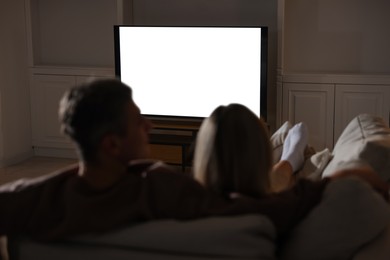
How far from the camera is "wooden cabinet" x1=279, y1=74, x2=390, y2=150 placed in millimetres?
4898

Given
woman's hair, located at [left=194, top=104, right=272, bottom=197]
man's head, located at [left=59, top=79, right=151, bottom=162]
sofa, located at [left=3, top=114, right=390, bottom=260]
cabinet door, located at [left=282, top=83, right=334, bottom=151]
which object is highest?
man's head, located at [left=59, top=79, right=151, bottom=162]

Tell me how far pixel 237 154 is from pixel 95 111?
0.37 meters

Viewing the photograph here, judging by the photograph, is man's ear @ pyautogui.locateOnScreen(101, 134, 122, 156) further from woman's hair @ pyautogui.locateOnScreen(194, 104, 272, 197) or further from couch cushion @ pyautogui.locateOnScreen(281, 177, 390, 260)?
couch cushion @ pyautogui.locateOnScreen(281, 177, 390, 260)

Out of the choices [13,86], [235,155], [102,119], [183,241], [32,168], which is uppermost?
[102,119]

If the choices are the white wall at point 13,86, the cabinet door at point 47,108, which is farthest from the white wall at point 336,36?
the white wall at point 13,86

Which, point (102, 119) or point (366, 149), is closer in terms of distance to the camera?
point (102, 119)

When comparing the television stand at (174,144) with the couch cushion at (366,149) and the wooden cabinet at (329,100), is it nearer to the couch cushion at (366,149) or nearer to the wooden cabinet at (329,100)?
the wooden cabinet at (329,100)

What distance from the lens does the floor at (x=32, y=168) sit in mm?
5230

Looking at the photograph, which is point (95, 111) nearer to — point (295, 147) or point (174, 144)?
point (295, 147)

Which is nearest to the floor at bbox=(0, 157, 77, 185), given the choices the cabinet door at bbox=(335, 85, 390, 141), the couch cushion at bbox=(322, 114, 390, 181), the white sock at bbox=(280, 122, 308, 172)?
the cabinet door at bbox=(335, 85, 390, 141)

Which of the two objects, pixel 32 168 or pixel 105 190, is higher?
pixel 105 190

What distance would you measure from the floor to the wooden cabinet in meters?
2.02

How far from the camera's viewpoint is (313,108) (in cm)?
507

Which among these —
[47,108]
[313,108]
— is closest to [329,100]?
[313,108]
